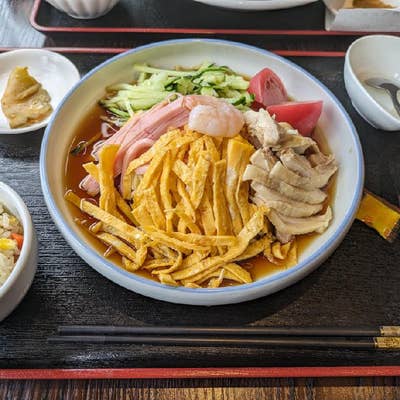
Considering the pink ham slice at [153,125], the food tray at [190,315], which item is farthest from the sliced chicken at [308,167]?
the pink ham slice at [153,125]

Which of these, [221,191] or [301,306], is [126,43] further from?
[301,306]

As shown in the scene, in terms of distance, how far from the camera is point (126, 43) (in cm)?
245

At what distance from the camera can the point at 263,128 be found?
1757 mm

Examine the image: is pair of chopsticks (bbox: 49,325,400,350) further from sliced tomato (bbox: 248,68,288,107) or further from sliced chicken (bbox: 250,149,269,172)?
sliced tomato (bbox: 248,68,288,107)

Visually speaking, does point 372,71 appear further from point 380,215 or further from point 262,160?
point 262,160

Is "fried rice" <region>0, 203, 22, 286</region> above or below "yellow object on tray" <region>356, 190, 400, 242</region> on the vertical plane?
above

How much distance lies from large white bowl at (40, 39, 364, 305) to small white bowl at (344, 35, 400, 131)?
168mm

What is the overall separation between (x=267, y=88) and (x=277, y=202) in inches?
23.2

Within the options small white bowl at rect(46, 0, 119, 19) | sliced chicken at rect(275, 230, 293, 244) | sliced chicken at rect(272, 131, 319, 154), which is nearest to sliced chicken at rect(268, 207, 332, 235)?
→ sliced chicken at rect(275, 230, 293, 244)

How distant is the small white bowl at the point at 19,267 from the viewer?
1446 mm

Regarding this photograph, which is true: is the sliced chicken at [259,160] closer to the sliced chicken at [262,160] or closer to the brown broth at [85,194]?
the sliced chicken at [262,160]

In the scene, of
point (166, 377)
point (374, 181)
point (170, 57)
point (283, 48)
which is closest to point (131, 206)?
point (166, 377)

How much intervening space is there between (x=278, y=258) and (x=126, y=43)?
1.36 m

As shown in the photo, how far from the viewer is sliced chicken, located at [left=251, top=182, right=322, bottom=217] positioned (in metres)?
1.69
